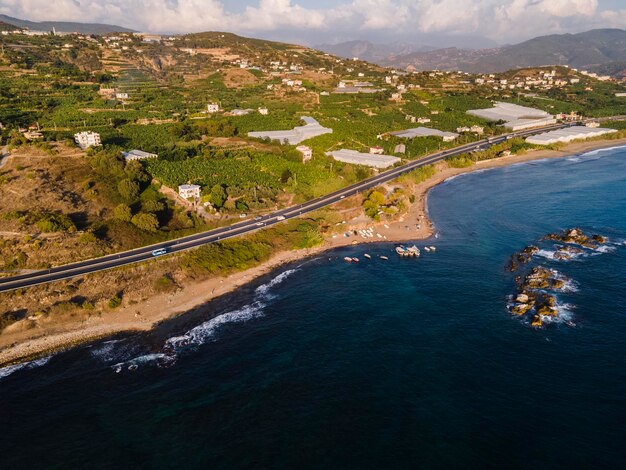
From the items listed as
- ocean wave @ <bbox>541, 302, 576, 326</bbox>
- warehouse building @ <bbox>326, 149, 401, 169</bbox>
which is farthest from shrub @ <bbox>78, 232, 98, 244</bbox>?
warehouse building @ <bbox>326, 149, 401, 169</bbox>

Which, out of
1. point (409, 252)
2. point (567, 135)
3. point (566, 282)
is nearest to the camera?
point (566, 282)

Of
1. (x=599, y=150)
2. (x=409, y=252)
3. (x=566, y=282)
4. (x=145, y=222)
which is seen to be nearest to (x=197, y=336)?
(x=145, y=222)

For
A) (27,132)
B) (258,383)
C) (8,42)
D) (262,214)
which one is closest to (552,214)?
(262,214)

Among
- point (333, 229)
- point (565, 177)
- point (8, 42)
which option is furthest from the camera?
point (8, 42)

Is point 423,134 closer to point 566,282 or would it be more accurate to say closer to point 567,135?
point 567,135

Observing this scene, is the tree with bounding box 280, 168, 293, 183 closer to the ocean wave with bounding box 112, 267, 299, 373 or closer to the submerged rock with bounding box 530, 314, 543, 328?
the ocean wave with bounding box 112, 267, 299, 373

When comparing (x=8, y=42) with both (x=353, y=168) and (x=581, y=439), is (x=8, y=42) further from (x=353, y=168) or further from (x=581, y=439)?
(x=581, y=439)
